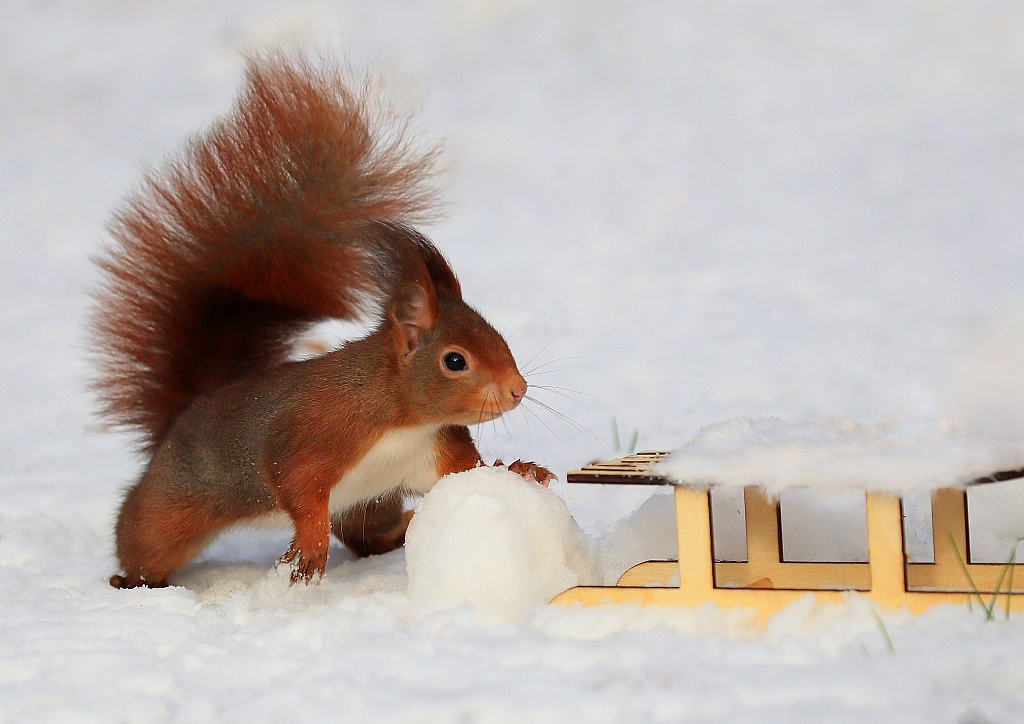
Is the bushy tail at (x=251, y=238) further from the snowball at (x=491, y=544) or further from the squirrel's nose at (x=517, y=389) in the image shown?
the snowball at (x=491, y=544)

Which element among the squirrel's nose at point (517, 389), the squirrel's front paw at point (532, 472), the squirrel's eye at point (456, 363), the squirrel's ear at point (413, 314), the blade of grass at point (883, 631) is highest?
the squirrel's ear at point (413, 314)

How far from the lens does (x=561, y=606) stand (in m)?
1.18

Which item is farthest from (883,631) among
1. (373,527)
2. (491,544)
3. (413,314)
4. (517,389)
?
(373,527)

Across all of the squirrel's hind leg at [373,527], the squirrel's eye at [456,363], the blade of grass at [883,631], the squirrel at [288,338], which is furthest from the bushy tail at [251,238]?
the blade of grass at [883,631]

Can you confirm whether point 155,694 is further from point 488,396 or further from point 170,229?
point 170,229

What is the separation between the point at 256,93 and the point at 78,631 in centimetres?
88

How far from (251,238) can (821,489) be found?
1.03m

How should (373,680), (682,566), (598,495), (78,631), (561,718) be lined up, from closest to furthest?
(561,718) → (373,680) → (682,566) → (78,631) → (598,495)

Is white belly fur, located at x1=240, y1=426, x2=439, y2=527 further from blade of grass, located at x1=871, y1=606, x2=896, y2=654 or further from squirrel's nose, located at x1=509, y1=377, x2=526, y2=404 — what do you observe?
blade of grass, located at x1=871, y1=606, x2=896, y2=654

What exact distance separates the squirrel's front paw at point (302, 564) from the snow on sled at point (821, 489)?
0.42 meters

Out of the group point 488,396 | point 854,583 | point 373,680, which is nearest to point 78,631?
point 373,680

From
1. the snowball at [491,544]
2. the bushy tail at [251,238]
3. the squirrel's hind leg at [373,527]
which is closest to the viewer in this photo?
the snowball at [491,544]

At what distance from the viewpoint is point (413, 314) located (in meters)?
1.48

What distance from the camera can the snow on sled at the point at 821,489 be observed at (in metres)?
1.07
